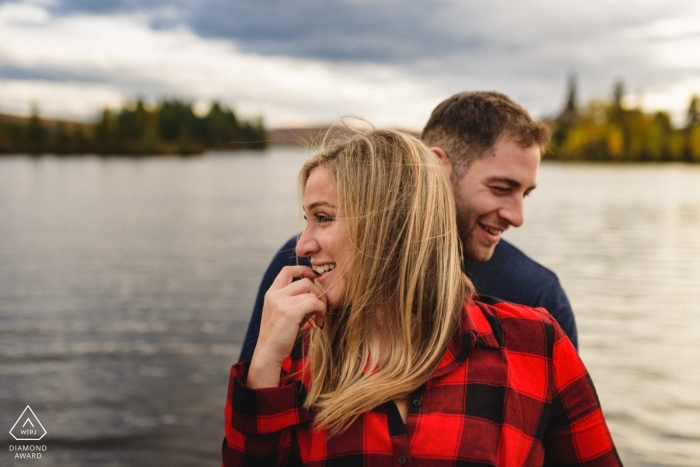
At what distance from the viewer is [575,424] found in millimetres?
2023

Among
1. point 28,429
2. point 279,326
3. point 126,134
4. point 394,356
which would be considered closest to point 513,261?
point 394,356

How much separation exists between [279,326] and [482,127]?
190 cm

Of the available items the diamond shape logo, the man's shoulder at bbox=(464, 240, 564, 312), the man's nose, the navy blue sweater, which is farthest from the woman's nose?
the diamond shape logo

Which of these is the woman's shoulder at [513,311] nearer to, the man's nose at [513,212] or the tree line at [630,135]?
the man's nose at [513,212]

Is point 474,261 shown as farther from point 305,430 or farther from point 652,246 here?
point 652,246

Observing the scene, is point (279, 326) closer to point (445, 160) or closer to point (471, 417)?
point (471, 417)

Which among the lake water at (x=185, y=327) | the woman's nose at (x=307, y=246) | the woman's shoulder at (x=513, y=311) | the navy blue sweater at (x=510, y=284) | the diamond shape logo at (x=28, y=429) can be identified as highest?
the woman's nose at (x=307, y=246)

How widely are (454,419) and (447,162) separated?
71.6 inches

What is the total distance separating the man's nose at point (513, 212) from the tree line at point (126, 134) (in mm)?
118622

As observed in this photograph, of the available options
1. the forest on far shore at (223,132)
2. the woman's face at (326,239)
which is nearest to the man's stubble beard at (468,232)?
the woman's face at (326,239)

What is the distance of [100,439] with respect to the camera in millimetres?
5867

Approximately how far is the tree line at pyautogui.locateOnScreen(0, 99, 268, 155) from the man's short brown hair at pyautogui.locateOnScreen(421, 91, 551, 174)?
11823 centimetres

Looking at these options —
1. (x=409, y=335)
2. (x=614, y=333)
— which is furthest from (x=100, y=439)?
(x=614, y=333)

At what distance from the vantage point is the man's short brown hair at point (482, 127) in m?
3.22
